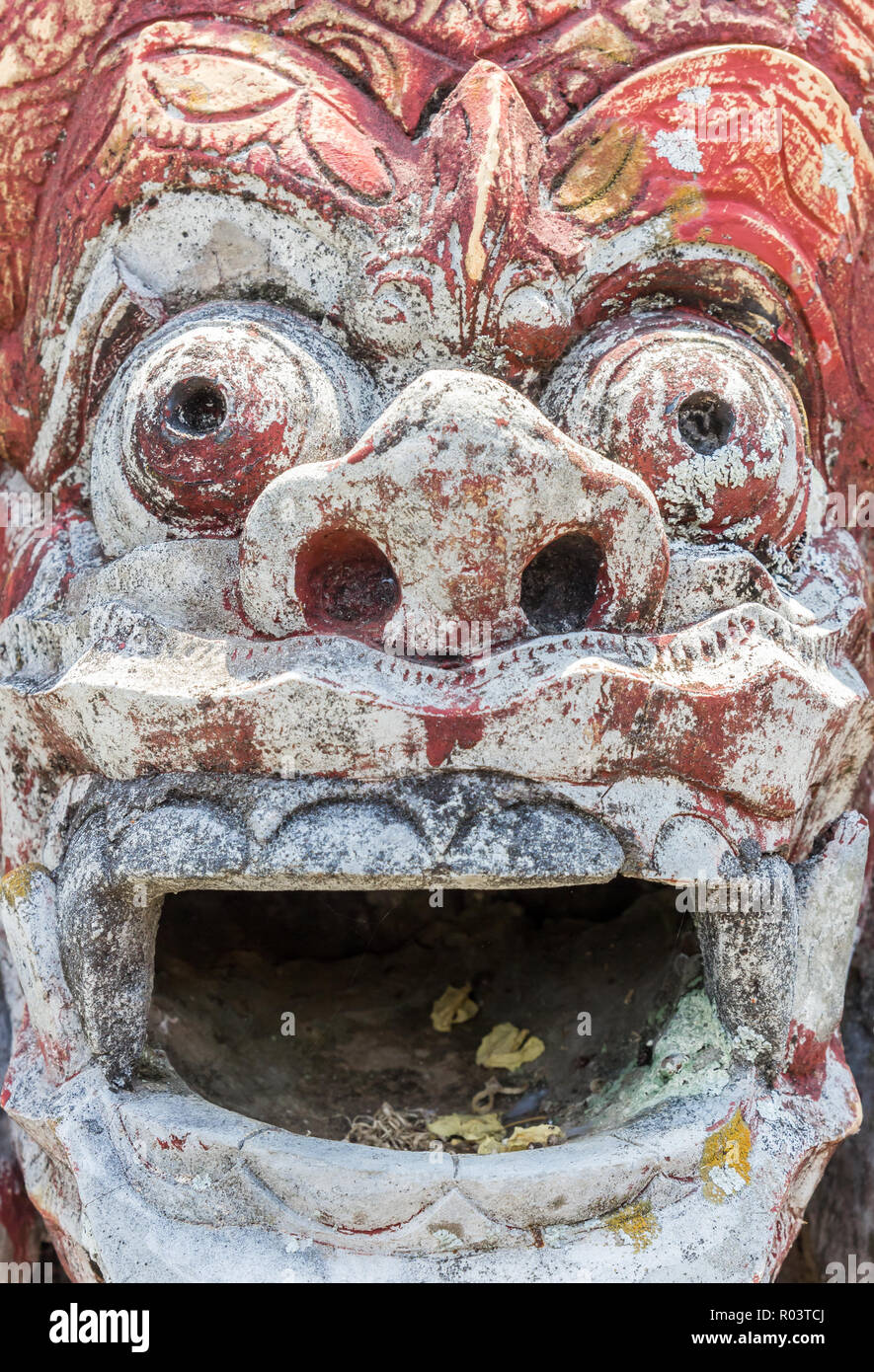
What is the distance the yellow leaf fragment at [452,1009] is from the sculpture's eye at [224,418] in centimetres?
92

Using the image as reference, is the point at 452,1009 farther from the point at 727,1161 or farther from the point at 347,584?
the point at 347,584

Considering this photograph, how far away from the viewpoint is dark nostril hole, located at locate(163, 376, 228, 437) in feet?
4.81

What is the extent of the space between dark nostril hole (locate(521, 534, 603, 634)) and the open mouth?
21.7 inches

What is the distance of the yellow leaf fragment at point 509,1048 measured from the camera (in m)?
1.88

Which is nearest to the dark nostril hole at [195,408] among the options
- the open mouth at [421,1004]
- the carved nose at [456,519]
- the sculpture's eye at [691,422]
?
the carved nose at [456,519]

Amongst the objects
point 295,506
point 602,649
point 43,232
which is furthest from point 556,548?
point 43,232

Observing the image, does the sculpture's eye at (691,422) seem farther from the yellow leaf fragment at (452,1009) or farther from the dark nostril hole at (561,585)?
the yellow leaf fragment at (452,1009)

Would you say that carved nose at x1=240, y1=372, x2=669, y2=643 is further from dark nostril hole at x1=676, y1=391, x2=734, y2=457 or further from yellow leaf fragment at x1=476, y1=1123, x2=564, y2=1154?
yellow leaf fragment at x1=476, y1=1123, x2=564, y2=1154

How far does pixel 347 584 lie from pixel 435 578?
0.15 m

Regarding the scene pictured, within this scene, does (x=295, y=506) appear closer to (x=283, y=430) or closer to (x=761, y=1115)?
(x=283, y=430)

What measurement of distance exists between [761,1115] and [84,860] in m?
0.87

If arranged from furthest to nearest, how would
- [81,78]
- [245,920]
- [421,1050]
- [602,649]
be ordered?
[245,920]
[421,1050]
[81,78]
[602,649]

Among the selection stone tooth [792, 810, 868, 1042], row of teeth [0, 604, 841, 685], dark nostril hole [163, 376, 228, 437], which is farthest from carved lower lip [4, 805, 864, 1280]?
dark nostril hole [163, 376, 228, 437]

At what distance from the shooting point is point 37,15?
1.65m
